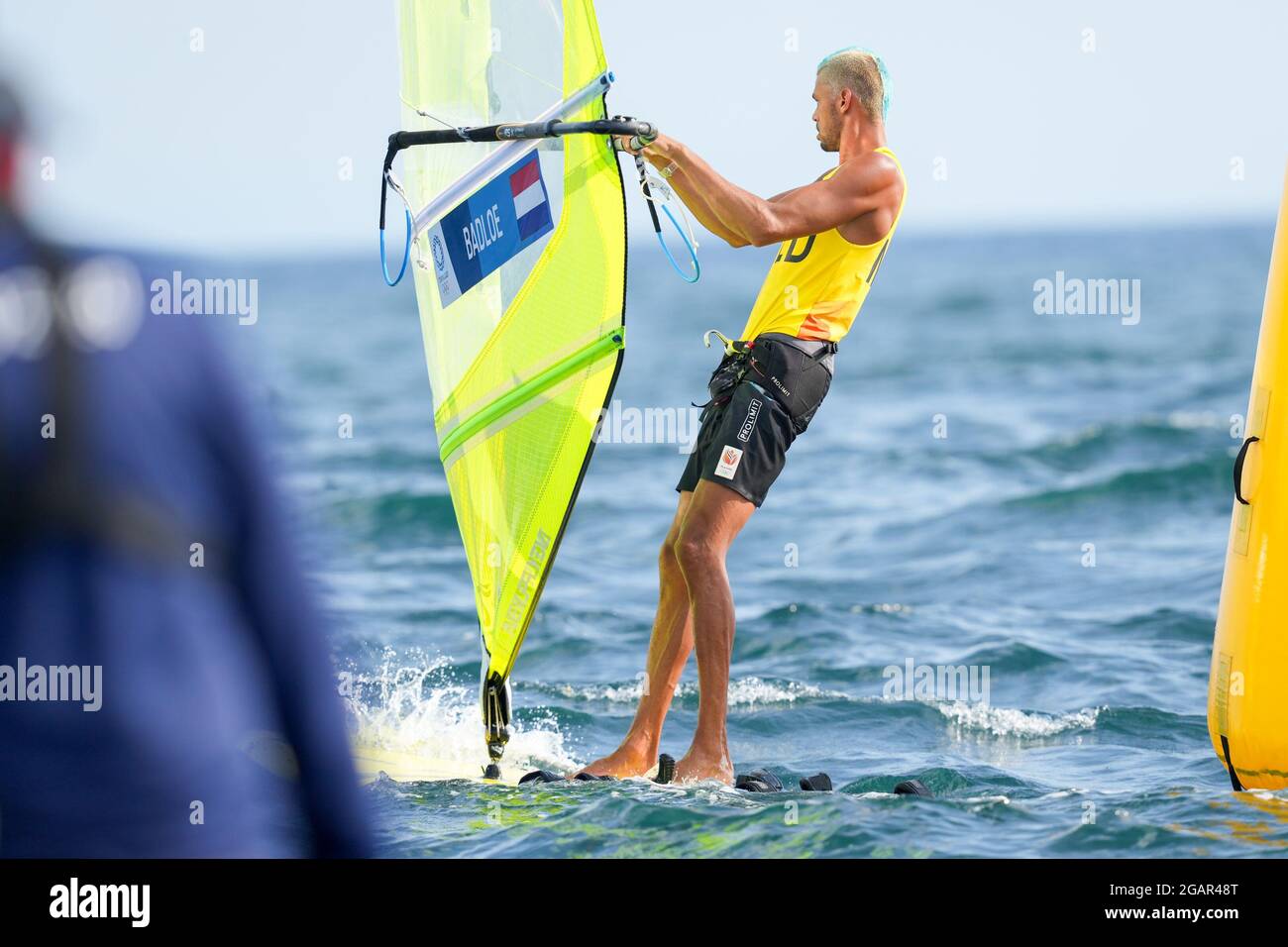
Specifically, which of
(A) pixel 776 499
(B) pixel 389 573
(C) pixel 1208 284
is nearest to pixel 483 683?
(B) pixel 389 573

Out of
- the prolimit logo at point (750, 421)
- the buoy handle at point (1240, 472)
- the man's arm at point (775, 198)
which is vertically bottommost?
the buoy handle at point (1240, 472)

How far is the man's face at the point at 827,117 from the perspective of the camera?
17.1 ft

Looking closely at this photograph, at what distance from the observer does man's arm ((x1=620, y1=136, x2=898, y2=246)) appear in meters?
4.84

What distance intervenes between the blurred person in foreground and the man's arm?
3.40 meters

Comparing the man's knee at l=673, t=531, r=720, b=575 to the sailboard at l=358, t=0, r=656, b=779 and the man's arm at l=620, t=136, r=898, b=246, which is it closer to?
the sailboard at l=358, t=0, r=656, b=779

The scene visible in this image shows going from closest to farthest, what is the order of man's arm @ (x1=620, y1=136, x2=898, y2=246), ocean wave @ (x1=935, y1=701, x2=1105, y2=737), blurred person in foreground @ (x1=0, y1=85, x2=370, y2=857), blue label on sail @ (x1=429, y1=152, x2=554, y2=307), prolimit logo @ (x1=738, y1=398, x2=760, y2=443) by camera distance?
blurred person in foreground @ (x1=0, y1=85, x2=370, y2=857), man's arm @ (x1=620, y1=136, x2=898, y2=246), prolimit logo @ (x1=738, y1=398, x2=760, y2=443), blue label on sail @ (x1=429, y1=152, x2=554, y2=307), ocean wave @ (x1=935, y1=701, x2=1105, y2=737)

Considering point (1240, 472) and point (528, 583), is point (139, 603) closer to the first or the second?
point (528, 583)

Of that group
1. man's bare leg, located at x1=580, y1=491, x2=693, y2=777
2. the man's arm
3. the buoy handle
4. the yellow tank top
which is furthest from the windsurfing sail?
the buoy handle

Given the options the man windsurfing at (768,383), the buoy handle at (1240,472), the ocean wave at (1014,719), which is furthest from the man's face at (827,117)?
the ocean wave at (1014,719)

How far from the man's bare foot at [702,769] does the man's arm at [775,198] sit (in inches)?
69.9

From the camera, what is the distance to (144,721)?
1.59 metres

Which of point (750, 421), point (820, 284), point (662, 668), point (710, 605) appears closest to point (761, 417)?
point (750, 421)

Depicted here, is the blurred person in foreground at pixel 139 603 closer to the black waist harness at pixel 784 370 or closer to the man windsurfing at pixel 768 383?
the man windsurfing at pixel 768 383
